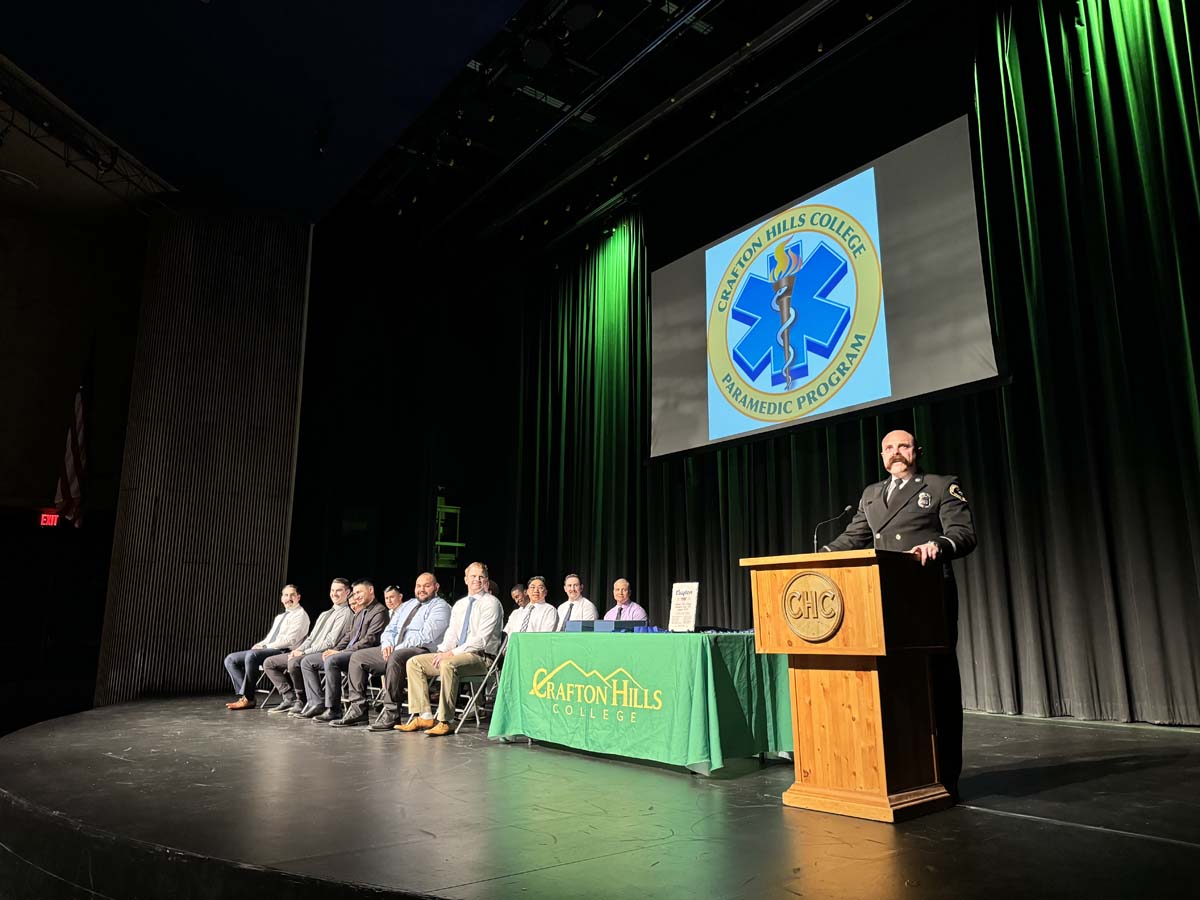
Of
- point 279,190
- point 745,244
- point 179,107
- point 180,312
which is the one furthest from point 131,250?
point 745,244

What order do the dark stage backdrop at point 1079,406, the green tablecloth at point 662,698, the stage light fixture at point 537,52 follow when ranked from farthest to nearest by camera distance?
the stage light fixture at point 537,52, the dark stage backdrop at point 1079,406, the green tablecloth at point 662,698

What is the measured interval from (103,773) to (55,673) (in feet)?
23.8

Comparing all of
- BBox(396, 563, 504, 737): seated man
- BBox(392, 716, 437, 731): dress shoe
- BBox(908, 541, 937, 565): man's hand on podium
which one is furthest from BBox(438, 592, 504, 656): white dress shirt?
BBox(908, 541, 937, 565): man's hand on podium

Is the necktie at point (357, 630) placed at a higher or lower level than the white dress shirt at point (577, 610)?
lower

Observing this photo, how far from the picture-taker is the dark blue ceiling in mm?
5602

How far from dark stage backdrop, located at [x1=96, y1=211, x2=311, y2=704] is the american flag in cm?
107

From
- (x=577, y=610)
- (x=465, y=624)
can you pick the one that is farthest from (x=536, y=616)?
(x=465, y=624)

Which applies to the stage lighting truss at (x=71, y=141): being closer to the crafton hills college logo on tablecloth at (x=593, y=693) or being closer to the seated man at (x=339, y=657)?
the seated man at (x=339, y=657)

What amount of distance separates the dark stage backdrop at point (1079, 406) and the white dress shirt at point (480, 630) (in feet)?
10.2

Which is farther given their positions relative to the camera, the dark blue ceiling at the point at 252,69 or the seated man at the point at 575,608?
the seated man at the point at 575,608

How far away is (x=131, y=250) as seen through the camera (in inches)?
366

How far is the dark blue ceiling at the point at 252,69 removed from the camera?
5.60m

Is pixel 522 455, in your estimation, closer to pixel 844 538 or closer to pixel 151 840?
pixel 844 538

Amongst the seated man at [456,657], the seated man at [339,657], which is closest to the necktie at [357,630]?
the seated man at [339,657]
